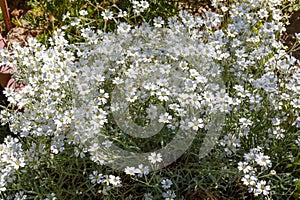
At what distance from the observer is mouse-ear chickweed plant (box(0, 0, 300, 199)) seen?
2.50 metres

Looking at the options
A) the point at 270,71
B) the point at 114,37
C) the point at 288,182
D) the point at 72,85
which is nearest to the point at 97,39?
the point at 114,37

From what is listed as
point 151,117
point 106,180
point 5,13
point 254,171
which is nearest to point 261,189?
point 254,171

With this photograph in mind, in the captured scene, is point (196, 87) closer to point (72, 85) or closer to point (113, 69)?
point (113, 69)

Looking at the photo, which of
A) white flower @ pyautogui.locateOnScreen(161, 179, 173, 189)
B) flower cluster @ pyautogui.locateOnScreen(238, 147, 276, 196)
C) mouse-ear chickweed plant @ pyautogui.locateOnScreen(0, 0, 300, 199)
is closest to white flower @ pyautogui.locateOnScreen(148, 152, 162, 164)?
mouse-ear chickweed plant @ pyautogui.locateOnScreen(0, 0, 300, 199)

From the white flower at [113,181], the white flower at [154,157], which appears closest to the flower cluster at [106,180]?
the white flower at [113,181]

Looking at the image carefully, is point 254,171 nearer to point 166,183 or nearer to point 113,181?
point 166,183

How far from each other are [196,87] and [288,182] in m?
0.70

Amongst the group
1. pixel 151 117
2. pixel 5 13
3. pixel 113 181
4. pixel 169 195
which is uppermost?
pixel 5 13

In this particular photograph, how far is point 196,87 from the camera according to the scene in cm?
266

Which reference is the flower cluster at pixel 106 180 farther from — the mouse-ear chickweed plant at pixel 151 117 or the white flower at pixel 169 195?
the white flower at pixel 169 195

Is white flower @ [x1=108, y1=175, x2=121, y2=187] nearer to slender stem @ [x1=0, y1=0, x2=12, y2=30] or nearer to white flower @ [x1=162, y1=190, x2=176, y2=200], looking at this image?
white flower @ [x1=162, y1=190, x2=176, y2=200]

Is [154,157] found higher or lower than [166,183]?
higher

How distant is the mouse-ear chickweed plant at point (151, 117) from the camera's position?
250 cm

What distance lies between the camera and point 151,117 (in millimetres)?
2469
